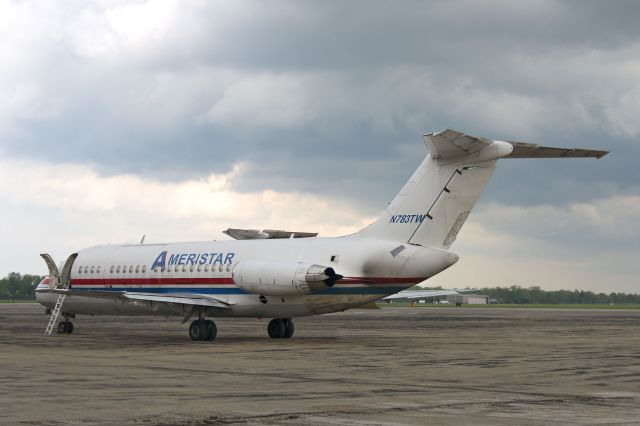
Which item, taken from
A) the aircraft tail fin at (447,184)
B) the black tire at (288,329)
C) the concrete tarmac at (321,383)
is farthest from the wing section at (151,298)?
the aircraft tail fin at (447,184)

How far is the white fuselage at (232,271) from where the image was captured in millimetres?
29766

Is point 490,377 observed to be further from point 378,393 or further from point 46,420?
point 46,420

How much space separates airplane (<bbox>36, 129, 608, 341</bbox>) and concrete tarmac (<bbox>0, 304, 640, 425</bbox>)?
6.63 ft

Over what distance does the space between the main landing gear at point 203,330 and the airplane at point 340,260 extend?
35mm

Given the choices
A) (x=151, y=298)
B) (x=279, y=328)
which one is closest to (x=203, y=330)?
(x=151, y=298)

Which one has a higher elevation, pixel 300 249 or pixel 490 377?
pixel 300 249

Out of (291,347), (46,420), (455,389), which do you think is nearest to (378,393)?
(455,389)

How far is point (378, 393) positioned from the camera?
15867 millimetres

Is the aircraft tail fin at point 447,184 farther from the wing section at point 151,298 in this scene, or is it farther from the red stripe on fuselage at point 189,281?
the wing section at point 151,298

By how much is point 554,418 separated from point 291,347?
17.0 metres

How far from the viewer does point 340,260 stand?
30688 millimetres

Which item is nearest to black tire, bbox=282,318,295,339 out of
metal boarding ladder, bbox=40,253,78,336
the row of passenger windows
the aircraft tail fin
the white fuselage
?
the white fuselage

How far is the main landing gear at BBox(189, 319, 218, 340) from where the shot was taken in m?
33.0

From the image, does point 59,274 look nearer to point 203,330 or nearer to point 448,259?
point 203,330
